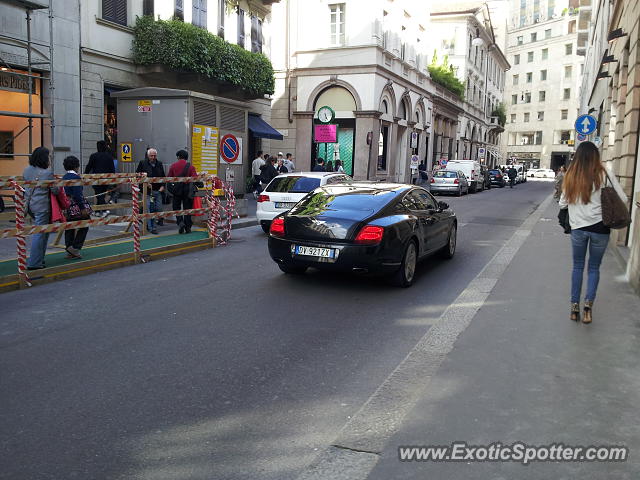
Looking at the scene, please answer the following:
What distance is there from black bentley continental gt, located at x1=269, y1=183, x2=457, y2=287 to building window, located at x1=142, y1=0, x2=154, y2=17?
1279 centimetres

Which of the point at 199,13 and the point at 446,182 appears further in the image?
the point at 446,182

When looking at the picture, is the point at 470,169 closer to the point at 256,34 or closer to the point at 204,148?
the point at 256,34

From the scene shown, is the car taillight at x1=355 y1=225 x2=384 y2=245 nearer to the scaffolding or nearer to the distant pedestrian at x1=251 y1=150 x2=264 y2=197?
the scaffolding

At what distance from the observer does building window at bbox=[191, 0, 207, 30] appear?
20.5m

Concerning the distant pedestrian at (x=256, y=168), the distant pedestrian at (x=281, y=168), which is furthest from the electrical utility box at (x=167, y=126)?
the distant pedestrian at (x=281, y=168)

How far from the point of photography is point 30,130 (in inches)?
547

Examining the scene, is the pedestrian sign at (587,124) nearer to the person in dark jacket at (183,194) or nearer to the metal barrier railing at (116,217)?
the metal barrier railing at (116,217)

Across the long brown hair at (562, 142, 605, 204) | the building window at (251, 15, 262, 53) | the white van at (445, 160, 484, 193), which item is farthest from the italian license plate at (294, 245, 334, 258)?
the white van at (445, 160, 484, 193)

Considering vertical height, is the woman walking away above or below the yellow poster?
below

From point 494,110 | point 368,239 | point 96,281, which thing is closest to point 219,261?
point 96,281

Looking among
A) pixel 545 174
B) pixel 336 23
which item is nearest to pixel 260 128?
pixel 336 23

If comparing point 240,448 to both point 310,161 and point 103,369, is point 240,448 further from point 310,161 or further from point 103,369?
point 310,161

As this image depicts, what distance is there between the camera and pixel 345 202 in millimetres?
8273

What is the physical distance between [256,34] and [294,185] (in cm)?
1346
